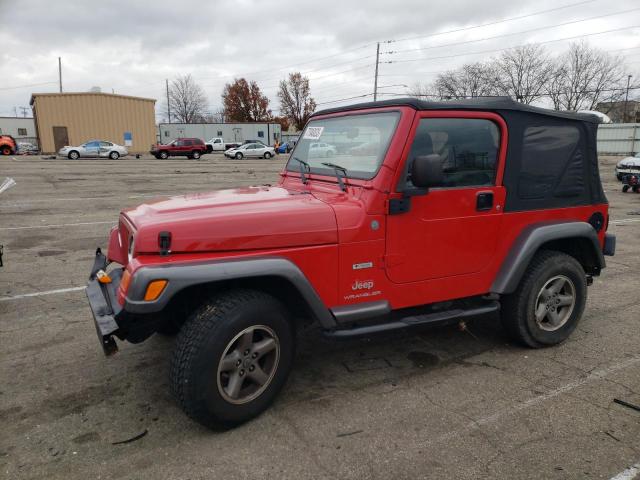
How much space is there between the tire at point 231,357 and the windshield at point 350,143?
3.91 feet

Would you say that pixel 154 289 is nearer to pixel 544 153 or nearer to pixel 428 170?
pixel 428 170

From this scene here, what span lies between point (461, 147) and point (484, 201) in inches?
17.3

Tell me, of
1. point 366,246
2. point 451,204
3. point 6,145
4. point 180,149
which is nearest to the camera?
point 366,246

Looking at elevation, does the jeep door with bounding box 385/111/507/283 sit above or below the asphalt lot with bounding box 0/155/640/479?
above

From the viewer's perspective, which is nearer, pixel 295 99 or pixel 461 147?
pixel 461 147

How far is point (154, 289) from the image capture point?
8.39 feet

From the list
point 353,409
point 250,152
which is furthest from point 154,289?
point 250,152

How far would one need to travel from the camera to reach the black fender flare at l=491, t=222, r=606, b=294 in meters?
3.70

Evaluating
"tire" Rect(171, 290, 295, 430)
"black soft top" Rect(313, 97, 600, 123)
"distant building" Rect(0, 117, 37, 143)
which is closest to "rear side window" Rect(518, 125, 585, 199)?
"black soft top" Rect(313, 97, 600, 123)

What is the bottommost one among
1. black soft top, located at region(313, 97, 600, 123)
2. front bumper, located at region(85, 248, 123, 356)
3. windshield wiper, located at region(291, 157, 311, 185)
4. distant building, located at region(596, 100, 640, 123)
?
front bumper, located at region(85, 248, 123, 356)

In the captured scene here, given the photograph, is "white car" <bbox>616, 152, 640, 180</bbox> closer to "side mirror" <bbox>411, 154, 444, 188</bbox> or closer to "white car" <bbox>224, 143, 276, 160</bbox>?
"side mirror" <bbox>411, 154, 444, 188</bbox>

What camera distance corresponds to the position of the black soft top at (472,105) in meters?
3.31

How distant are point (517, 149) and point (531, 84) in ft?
197

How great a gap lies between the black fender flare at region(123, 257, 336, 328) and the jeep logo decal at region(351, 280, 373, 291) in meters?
0.31
